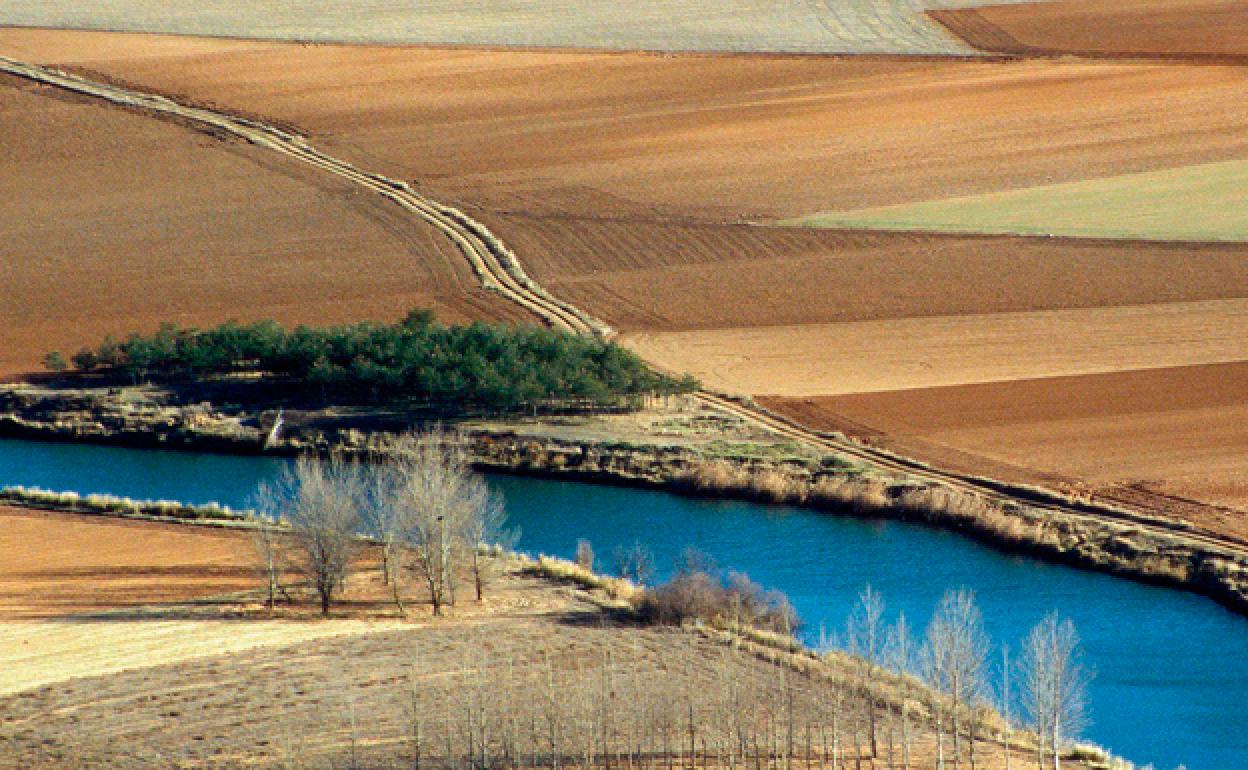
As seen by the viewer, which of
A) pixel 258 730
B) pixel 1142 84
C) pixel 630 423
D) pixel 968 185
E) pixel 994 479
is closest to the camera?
pixel 258 730

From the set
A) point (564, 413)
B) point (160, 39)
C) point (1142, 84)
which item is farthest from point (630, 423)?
point (160, 39)

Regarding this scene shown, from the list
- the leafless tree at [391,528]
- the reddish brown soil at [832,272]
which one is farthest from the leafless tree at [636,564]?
the reddish brown soil at [832,272]

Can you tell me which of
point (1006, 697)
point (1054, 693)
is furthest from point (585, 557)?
point (1054, 693)

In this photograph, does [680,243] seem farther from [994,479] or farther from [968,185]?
[994,479]

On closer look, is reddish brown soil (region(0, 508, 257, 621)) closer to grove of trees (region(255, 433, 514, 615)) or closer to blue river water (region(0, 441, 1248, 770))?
grove of trees (region(255, 433, 514, 615))

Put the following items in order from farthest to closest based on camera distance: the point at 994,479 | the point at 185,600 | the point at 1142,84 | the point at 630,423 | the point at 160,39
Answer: the point at 160,39 → the point at 1142,84 → the point at 630,423 → the point at 994,479 → the point at 185,600

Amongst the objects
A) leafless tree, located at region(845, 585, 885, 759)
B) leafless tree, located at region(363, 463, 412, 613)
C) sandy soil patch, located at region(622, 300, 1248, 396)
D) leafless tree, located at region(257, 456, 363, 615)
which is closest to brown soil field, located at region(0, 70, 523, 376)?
sandy soil patch, located at region(622, 300, 1248, 396)
